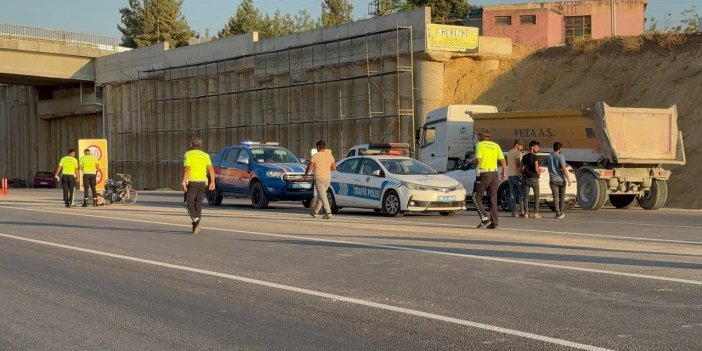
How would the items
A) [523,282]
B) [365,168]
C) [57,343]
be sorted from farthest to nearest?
1. [365,168]
2. [523,282]
3. [57,343]

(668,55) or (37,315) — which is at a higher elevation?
(668,55)

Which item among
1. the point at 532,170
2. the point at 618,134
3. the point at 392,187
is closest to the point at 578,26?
the point at 618,134

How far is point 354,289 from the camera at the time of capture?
392 inches

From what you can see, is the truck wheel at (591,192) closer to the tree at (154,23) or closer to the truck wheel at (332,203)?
the truck wheel at (332,203)

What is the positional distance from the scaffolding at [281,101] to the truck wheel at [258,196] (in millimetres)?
18522

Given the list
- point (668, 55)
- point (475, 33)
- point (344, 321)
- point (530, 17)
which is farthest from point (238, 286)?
point (530, 17)

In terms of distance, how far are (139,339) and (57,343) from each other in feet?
2.05

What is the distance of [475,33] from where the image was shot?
44719mm

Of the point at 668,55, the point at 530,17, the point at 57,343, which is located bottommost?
the point at 57,343

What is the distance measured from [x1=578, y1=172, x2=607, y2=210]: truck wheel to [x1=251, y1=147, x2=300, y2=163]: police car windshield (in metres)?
7.88

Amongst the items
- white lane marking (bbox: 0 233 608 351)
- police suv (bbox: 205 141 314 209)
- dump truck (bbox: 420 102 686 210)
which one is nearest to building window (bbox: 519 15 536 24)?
dump truck (bbox: 420 102 686 210)

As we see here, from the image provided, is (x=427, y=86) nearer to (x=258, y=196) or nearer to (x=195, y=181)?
(x=258, y=196)

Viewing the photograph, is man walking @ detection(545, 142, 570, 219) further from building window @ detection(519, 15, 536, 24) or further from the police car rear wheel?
building window @ detection(519, 15, 536, 24)

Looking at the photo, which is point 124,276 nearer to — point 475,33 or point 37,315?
point 37,315
